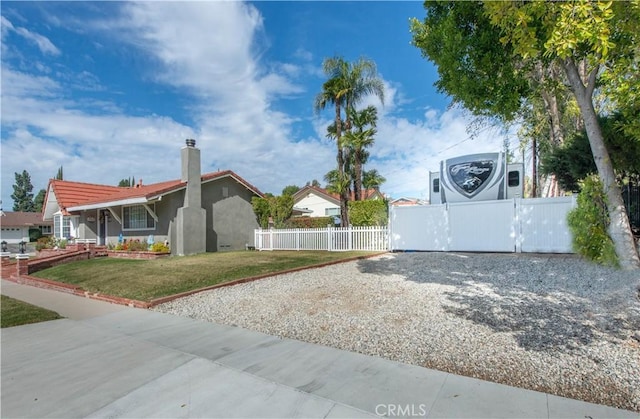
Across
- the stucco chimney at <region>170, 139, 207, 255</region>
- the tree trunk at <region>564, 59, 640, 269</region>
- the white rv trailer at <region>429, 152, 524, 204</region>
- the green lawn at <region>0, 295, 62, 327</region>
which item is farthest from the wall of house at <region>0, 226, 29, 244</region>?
the tree trunk at <region>564, 59, 640, 269</region>

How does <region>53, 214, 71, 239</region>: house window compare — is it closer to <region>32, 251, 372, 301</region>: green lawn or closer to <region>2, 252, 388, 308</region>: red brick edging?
<region>2, 252, 388, 308</region>: red brick edging

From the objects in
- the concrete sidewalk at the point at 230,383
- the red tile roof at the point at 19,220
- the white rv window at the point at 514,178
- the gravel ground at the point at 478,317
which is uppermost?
the white rv window at the point at 514,178

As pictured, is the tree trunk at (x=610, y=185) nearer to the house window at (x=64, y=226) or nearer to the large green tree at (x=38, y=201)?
the house window at (x=64, y=226)

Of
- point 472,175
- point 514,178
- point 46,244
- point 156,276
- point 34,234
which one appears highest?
point 472,175

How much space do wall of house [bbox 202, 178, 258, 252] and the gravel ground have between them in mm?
9692

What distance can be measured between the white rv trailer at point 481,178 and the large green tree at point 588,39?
488 centimetres

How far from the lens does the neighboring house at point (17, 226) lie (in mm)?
44594

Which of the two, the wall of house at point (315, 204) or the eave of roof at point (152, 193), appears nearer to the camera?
the eave of roof at point (152, 193)

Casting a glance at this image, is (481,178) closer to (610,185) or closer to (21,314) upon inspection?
(610,185)

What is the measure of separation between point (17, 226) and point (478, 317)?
59.7m

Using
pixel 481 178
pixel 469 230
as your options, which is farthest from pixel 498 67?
pixel 469 230

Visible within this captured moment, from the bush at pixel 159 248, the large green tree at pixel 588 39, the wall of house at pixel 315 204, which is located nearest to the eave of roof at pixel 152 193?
the bush at pixel 159 248

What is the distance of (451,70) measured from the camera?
297 inches

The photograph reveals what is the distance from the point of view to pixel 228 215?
1842cm
